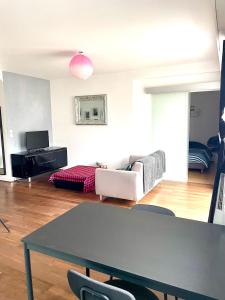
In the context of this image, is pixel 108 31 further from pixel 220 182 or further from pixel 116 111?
pixel 116 111

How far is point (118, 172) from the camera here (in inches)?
150

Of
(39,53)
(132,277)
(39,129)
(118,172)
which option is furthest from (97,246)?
(39,129)

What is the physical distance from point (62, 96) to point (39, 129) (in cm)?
101

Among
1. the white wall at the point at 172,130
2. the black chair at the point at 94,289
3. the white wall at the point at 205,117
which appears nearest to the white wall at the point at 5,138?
the white wall at the point at 172,130

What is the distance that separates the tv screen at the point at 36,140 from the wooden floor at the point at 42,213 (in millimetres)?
813

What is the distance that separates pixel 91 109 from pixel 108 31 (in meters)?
2.92

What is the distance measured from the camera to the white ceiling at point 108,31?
86.4 inches

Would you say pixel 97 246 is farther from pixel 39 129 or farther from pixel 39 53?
pixel 39 129

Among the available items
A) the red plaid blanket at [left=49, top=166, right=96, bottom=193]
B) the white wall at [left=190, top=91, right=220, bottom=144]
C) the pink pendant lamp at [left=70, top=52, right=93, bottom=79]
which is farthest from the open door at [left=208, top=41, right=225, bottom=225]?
the white wall at [left=190, top=91, right=220, bottom=144]

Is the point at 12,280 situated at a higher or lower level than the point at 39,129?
lower

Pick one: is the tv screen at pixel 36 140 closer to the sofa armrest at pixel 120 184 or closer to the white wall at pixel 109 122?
the white wall at pixel 109 122

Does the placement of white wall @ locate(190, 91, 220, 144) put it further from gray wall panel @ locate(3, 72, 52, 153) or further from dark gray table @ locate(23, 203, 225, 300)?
dark gray table @ locate(23, 203, 225, 300)

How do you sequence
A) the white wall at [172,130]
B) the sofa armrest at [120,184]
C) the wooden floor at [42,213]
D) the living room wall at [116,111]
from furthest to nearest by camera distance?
the white wall at [172,130]
the living room wall at [116,111]
the sofa armrest at [120,184]
the wooden floor at [42,213]

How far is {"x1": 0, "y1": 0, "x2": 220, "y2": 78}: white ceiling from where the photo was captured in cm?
219
